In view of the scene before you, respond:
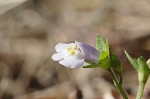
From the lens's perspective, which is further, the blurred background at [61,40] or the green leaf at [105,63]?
the blurred background at [61,40]

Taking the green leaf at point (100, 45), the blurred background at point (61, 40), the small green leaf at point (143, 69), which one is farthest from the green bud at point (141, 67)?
the blurred background at point (61, 40)

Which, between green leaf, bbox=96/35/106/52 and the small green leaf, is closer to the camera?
the small green leaf

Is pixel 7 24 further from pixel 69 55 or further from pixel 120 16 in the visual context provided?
→ pixel 69 55

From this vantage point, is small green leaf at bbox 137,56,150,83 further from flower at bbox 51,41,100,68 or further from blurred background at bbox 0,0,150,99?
blurred background at bbox 0,0,150,99

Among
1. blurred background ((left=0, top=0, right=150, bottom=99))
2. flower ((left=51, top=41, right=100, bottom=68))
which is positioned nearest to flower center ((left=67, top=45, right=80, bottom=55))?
flower ((left=51, top=41, right=100, bottom=68))

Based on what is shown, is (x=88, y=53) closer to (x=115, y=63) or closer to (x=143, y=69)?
(x=115, y=63)

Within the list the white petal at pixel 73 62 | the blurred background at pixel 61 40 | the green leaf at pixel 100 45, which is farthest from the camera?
the blurred background at pixel 61 40

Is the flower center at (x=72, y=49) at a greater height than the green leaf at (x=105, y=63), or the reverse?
the flower center at (x=72, y=49)

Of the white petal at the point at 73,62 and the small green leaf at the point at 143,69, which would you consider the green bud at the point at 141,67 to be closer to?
the small green leaf at the point at 143,69

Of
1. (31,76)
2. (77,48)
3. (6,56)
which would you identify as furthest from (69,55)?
(6,56)
